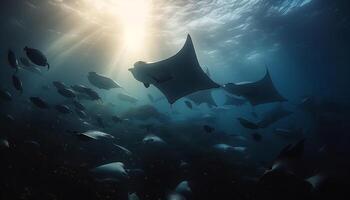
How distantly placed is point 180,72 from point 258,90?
12.2 feet

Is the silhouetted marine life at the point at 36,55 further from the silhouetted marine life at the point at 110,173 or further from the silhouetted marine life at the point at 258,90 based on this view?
the silhouetted marine life at the point at 258,90

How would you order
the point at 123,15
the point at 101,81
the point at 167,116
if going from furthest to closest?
the point at 123,15 → the point at 167,116 → the point at 101,81

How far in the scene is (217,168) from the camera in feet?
26.6

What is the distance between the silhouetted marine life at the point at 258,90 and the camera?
28.3 feet

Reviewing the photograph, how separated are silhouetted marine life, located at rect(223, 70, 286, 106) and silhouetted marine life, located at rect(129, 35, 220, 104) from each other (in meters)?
2.07

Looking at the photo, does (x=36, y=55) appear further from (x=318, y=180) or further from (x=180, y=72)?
(x=318, y=180)

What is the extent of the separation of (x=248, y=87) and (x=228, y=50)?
2475cm

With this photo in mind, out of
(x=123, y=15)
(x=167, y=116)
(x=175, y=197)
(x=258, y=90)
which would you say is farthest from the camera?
(x=123, y=15)

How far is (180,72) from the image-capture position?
267 inches

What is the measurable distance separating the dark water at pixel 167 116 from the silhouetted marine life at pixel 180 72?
0.33 metres

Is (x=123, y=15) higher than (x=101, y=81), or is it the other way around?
(x=123, y=15)

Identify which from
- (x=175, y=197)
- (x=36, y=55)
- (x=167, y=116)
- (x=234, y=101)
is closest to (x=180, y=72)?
(x=175, y=197)

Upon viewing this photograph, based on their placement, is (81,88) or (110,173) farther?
(81,88)

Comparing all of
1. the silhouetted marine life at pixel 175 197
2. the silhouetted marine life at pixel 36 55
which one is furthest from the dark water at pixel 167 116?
the silhouetted marine life at pixel 36 55
